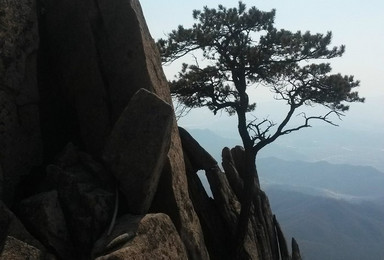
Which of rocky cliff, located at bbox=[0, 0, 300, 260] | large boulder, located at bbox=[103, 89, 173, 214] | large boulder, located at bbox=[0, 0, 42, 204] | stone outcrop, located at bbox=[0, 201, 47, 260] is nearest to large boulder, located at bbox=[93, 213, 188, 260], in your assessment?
rocky cliff, located at bbox=[0, 0, 300, 260]

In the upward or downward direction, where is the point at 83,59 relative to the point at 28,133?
upward

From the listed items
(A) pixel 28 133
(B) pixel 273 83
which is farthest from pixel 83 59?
(B) pixel 273 83

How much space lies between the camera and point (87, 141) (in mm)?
13602

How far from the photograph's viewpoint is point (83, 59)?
14.0 metres

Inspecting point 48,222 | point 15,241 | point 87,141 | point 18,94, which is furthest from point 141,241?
point 18,94

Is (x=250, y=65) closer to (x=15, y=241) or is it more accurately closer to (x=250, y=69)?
(x=250, y=69)

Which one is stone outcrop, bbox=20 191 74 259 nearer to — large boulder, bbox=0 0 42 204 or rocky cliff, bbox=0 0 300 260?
rocky cliff, bbox=0 0 300 260

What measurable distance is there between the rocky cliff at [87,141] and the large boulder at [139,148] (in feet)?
0.09

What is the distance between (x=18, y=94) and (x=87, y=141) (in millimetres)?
2672

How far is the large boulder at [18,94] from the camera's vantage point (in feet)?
37.8

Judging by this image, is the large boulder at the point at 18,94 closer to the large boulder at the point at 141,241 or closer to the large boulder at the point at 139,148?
the large boulder at the point at 139,148

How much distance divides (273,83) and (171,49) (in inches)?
257

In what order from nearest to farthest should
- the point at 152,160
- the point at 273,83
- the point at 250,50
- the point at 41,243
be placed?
the point at 41,243
the point at 152,160
the point at 250,50
the point at 273,83

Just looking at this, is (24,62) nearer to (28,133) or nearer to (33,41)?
(33,41)
